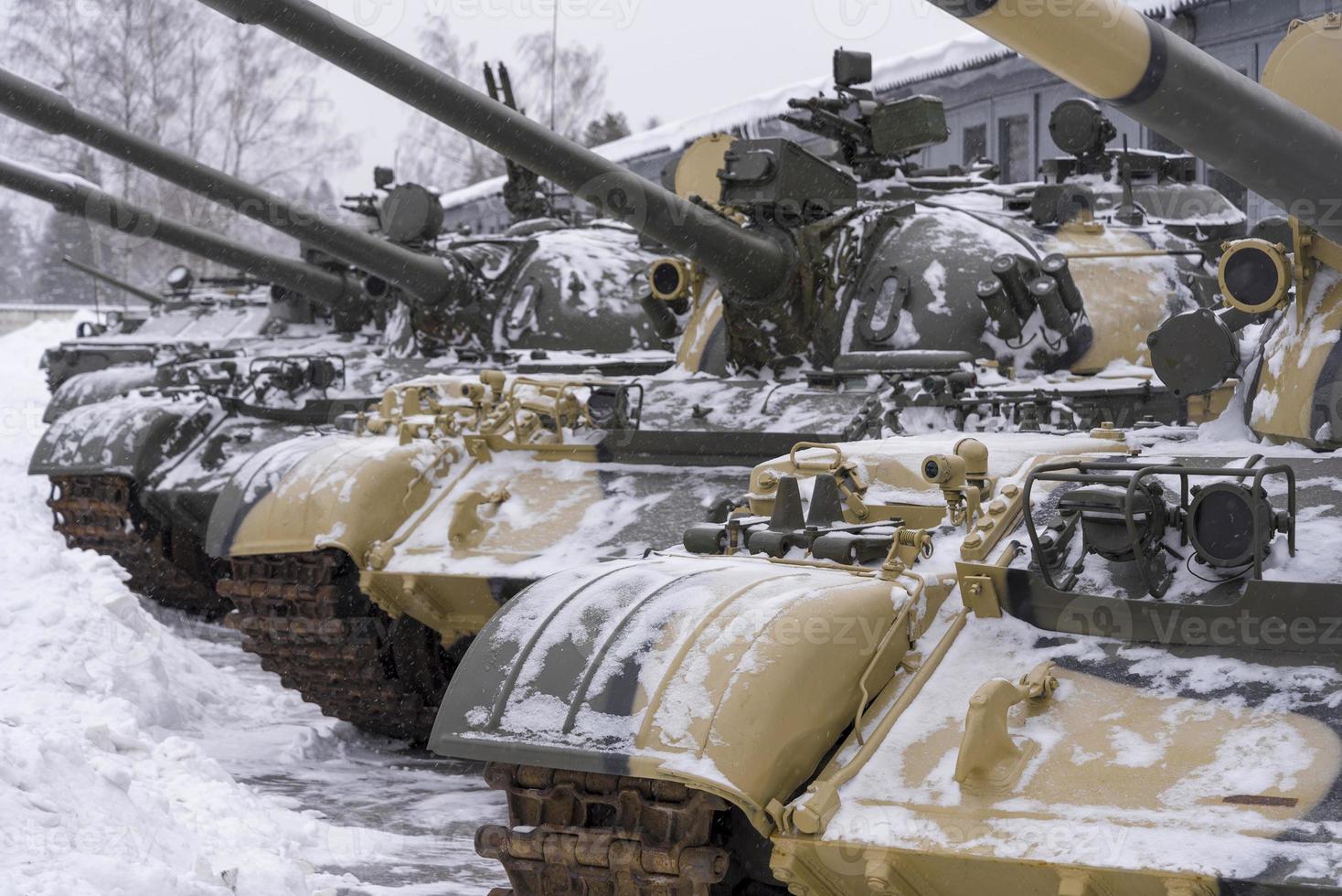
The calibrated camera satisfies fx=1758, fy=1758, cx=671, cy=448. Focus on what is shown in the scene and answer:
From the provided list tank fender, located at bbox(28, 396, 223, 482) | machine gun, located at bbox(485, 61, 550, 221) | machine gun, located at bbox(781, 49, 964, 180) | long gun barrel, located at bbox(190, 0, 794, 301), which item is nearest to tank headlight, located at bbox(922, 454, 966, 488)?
long gun barrel, located at bbox(190, 0, 794, 301)

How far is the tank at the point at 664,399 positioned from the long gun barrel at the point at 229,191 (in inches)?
92.7

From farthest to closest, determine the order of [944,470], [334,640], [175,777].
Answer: [334,640] < [175,777] < [944,470]

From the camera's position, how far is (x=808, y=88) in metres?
26.2

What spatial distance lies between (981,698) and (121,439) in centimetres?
847

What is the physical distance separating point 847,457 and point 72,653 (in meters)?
4.58

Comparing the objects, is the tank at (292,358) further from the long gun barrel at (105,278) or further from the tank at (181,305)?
the long gun barrel at (105,278)

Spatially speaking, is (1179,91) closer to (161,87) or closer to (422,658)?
(422,658)

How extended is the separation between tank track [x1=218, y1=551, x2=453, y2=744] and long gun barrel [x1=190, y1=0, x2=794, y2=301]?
6.67ft

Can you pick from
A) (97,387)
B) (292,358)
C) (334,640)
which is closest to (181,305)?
(97,387)

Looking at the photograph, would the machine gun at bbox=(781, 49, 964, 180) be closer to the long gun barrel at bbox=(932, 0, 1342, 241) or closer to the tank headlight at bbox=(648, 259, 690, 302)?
the tank headlight at bbox=(648, 259, 690, 302)

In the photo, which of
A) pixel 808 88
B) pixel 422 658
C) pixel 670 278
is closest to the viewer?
pixel 422 658

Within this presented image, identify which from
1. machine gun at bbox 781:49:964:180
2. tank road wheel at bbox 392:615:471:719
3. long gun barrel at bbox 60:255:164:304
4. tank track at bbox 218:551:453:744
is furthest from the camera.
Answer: long gun barrel at bbox 60:255:164:304

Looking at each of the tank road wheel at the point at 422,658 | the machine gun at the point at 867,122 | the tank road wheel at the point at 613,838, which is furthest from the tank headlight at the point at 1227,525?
the machine gun at the point at 867,122

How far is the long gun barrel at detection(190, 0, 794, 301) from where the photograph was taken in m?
7.51
